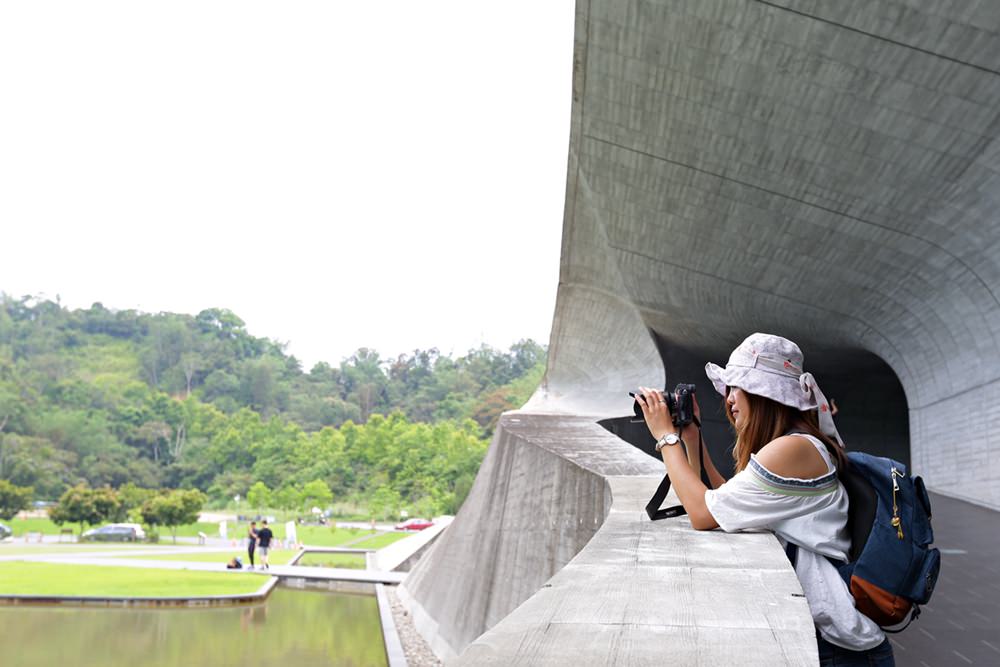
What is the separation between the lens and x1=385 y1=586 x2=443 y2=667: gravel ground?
10.5 meters

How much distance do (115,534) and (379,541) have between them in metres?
9.61

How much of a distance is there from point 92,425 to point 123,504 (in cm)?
2553

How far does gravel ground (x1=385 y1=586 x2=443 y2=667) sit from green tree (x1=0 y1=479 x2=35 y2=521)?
2912cm

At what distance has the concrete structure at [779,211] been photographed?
6078 mm

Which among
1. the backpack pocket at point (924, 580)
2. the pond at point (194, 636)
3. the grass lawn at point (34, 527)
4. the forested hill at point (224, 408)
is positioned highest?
the forested hill at point (224, 408)

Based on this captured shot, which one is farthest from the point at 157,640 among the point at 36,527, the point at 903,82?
the point at 36,527

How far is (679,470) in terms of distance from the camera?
6.74ft

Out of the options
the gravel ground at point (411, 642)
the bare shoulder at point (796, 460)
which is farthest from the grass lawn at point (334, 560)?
the bare shoulder at point (796, 460)

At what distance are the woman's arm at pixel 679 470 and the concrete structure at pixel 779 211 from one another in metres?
0.36

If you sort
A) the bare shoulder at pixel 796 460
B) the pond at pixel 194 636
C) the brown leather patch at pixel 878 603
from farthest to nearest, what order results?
the pond at pixel 194 636
the bare shoulder at pixel 796 460
the brown leather patch at pixel 878 603

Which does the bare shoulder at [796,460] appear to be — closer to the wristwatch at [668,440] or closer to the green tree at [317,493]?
the wristwatch at [668,440]

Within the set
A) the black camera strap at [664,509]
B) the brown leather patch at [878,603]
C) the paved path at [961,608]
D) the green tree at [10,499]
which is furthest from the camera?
the green tree at [10,499]

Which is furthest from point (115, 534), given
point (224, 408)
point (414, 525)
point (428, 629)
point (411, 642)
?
point (224, 408)

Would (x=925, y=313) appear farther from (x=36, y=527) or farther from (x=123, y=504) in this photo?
(x=36, y=527)
